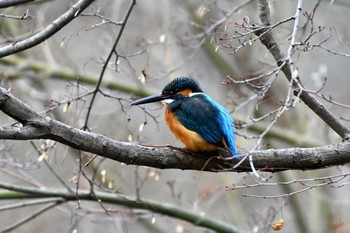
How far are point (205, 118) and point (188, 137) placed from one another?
0.16m

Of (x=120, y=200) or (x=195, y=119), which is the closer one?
(x=195, y=119)

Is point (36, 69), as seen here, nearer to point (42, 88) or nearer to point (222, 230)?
point (42, 88)

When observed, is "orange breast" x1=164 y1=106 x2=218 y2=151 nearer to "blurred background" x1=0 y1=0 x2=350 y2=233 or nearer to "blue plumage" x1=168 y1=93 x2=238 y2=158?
"blue plumage" x1=168 y1=93 x2=238 y2=158

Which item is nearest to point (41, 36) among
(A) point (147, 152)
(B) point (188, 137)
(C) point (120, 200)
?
(A) point (147, 152)

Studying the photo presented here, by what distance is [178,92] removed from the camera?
439 centimetres

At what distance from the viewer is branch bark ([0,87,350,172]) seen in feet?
9.81

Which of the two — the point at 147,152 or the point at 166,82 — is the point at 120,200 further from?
the point at 166,82

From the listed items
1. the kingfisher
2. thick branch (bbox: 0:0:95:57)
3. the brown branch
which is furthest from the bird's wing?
thick branch (bbox: 0:0:95:57)

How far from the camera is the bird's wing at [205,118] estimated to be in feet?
12.6

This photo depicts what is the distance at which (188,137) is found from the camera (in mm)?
3902

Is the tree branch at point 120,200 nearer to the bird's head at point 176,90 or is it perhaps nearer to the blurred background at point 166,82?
the blurred background at point 166,82

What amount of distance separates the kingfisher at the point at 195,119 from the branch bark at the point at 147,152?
0.09m

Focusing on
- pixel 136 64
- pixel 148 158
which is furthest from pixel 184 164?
pixel 136 64

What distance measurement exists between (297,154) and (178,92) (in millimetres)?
1067
